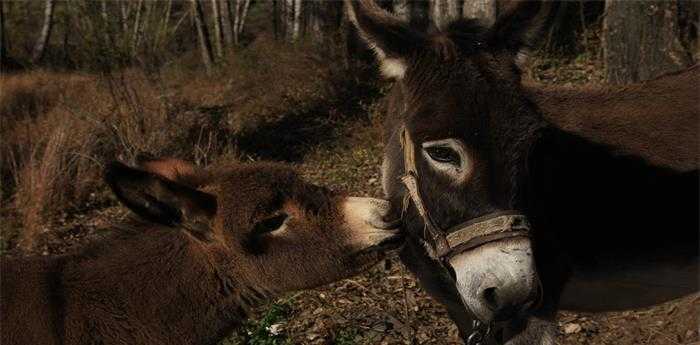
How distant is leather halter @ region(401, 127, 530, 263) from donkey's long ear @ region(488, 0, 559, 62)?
2.07 ft

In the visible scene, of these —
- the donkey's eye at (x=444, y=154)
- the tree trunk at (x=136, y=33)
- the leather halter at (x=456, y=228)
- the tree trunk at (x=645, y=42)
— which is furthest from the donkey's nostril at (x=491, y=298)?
the tree trunk at (x=136, y=33)

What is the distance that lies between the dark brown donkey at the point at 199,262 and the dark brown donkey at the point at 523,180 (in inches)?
14.6

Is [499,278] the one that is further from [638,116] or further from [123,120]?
[123,120]

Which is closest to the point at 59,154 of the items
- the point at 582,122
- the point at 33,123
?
the point at 33,123

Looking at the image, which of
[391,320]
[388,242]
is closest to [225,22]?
[391,320]

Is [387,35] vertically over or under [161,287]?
over

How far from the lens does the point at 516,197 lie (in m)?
3.02

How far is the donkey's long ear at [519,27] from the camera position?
3320 millimetres

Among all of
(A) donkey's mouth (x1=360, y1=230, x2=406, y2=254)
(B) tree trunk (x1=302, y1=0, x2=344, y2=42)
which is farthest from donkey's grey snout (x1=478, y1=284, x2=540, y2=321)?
(B) tree trunk (x1=302, y1=0, x2=344, y2=42)

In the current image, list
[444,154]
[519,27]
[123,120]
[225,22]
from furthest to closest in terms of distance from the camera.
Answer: [225,22]
[123,120]
[519,27]
[444,154]

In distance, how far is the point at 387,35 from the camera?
3250 mm

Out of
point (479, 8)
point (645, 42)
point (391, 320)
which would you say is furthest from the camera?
point (479, 8)

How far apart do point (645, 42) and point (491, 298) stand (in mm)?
5469

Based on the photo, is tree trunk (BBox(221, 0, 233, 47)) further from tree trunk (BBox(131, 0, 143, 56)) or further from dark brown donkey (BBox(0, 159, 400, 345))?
dark brown donkey (BBox(0, 159, 400, 345))
